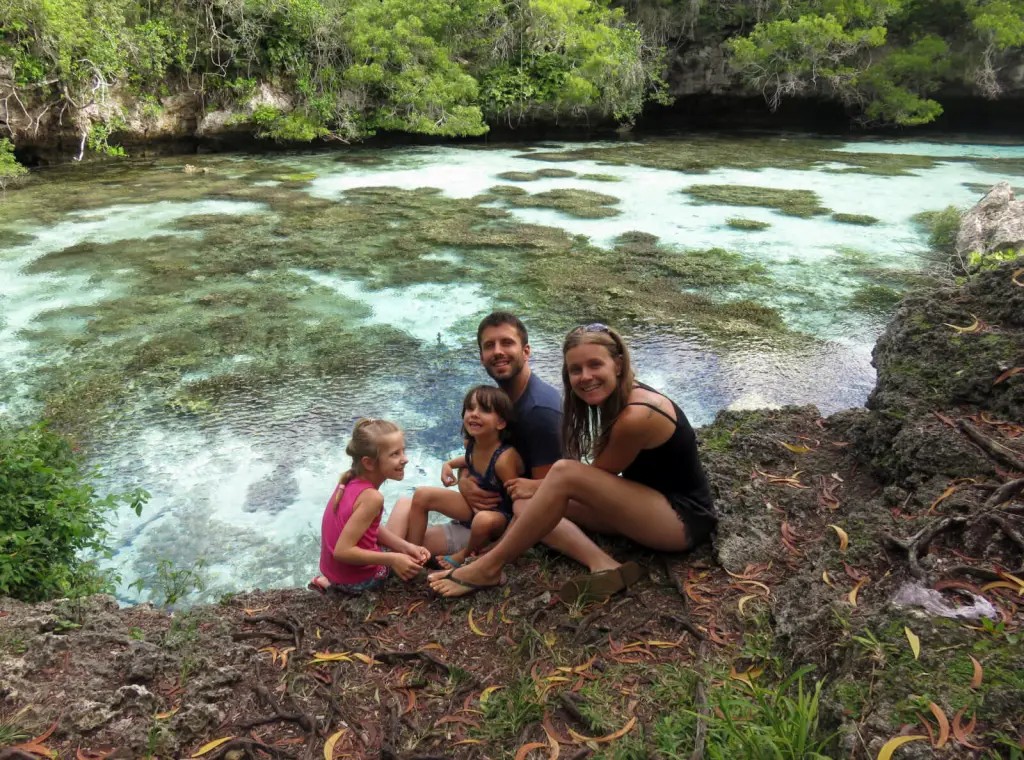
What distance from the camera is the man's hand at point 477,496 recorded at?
3.18 m

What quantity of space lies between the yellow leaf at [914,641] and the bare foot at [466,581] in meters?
1.50

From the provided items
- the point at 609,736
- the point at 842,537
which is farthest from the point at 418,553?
the point at 842,537

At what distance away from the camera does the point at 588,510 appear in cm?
294

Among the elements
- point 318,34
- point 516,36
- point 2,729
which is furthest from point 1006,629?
point 516,36

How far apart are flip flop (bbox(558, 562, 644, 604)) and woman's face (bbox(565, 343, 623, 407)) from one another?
0.66 m

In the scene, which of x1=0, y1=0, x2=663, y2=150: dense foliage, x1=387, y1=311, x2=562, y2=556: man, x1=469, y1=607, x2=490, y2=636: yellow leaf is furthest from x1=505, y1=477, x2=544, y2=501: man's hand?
x1=0, y1=0, x2=663, y2=150: dense foliage

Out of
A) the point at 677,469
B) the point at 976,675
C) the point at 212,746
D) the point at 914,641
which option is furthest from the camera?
the point at 677,469

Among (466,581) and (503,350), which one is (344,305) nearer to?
(503,350)

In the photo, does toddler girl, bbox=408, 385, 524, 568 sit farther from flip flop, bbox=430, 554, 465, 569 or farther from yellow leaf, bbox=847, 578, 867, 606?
yellow leaf, bbox=847, 578, 867, 606

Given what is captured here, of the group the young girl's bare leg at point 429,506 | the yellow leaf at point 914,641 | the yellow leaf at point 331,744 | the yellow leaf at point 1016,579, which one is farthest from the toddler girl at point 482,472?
the yellow leaf at point 1016,579

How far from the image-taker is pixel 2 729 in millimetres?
2006

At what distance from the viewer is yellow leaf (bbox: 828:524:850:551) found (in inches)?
103

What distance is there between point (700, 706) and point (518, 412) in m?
1.47

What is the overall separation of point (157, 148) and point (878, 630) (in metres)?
18.0
